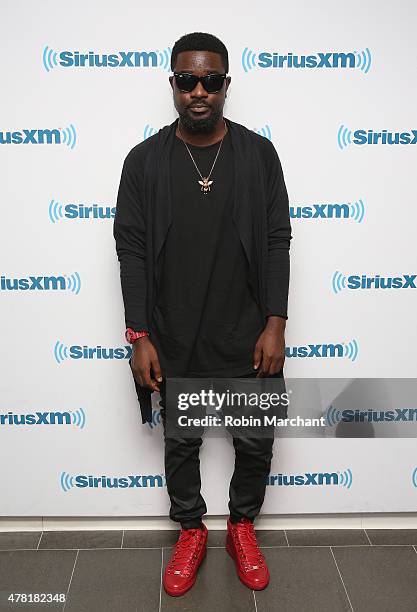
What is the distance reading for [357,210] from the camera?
2281mm

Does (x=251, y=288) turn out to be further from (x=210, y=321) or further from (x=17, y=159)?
(x=17, y=159)

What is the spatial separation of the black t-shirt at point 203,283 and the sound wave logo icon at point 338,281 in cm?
39

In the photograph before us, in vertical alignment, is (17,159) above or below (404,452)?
above

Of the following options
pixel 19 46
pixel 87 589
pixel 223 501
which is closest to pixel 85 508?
pixel 87 589

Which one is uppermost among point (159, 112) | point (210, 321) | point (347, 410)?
point (159, 112)

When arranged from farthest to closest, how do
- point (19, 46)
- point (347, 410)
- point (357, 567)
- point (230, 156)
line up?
point (347, 410) → point (357, 567) → point (19, 46) → point (230, 156)

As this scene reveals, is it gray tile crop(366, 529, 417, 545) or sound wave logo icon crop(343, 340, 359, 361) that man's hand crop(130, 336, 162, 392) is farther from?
gray tile crop(366, 529, 417, 545)

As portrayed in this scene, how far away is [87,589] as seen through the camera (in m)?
2.20

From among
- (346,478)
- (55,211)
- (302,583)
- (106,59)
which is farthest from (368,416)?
(106,59)

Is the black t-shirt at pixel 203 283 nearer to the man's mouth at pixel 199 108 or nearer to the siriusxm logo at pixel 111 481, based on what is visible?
the man's mouth at pixel 199 108

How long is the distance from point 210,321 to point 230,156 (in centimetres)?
52

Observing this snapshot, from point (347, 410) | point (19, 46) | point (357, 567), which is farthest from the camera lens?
point (347, 410)

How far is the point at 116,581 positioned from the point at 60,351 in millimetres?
831

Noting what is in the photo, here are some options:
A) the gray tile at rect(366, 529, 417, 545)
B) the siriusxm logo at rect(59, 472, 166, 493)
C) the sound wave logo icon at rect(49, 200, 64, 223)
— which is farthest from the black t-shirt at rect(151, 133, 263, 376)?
the gray tile at rect(366, 529, 417, 545)
